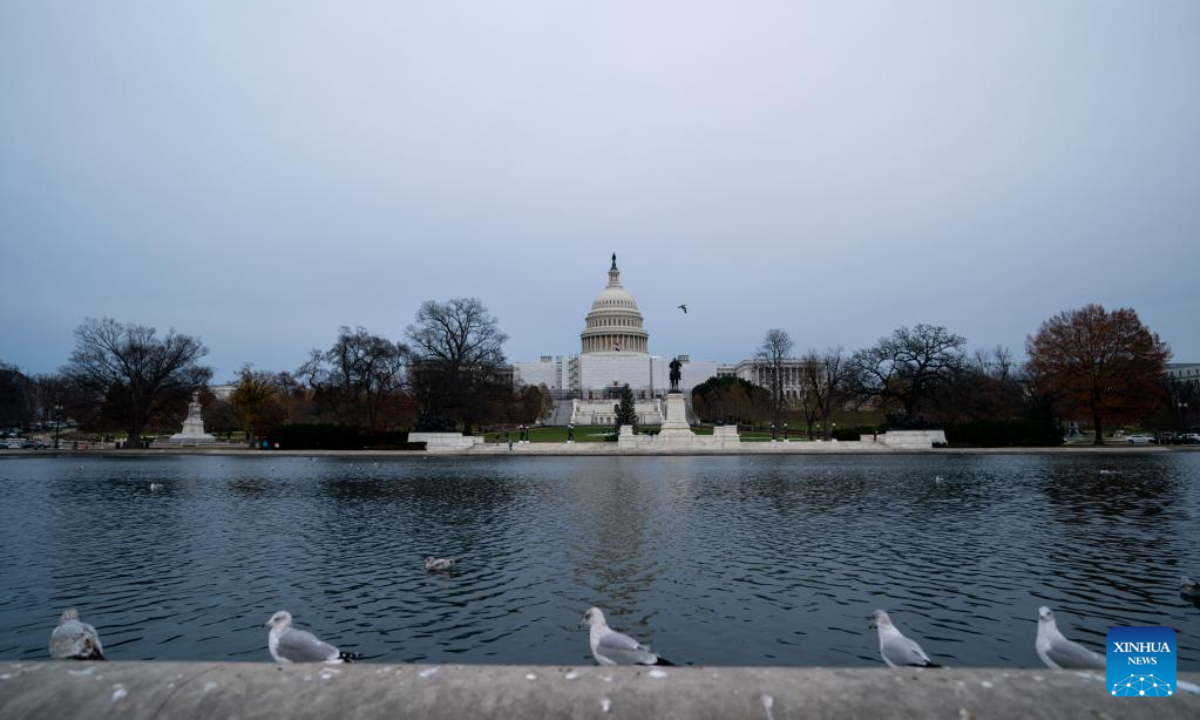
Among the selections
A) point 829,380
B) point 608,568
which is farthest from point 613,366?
point 608,568

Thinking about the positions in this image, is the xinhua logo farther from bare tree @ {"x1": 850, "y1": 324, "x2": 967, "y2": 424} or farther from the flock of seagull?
bare tree @ {"x1": 850, "y1": 324, "x2": 967, "y2": 424}

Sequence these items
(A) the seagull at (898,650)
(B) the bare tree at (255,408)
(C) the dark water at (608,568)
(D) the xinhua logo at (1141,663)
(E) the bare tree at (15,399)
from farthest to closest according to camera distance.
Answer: (E) the bare tree at (15,399)
(B) the bare tree at (255,408)
(C) the dark water at (608,568)
(A) the seagull at (898,650)
(D) the xinhua logo at (1141,663)

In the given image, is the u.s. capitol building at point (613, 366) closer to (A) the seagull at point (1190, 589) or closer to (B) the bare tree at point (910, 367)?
(B) the bare tree at point (910, 367)

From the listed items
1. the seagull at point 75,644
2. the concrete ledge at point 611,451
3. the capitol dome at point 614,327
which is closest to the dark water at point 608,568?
the seagull at point 75,644

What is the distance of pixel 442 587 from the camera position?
11.5m

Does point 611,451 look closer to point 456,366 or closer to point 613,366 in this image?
point 456,366

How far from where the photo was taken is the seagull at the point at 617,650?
6457 millimetres

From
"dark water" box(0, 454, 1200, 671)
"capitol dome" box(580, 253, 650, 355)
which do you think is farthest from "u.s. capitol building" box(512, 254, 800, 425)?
"dark water" box(0, 454, 1200, 671)

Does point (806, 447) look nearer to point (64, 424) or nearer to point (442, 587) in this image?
point (442, 587)

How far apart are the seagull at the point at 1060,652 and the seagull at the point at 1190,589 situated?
16.8 ft

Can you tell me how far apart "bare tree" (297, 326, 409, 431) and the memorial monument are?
12847mm

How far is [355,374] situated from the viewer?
215 feet

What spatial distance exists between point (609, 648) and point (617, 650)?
11 centimetres

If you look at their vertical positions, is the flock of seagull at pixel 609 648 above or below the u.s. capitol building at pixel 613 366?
below
